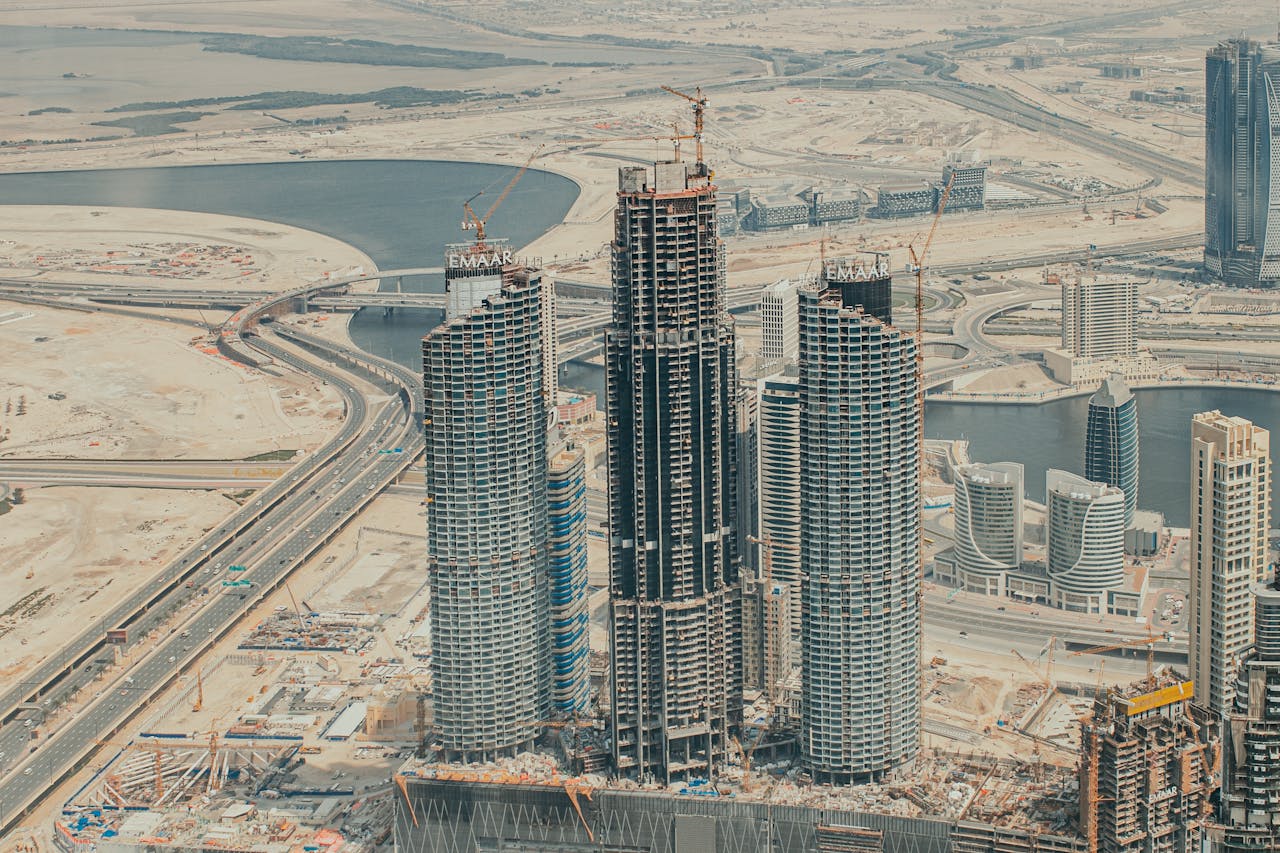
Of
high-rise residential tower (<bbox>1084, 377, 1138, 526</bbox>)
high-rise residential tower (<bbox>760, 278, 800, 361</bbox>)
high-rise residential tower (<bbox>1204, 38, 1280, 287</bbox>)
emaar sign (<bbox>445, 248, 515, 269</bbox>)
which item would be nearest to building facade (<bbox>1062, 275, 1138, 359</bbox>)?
Result: high-rise residential tower (<bbox>760, 278, 800, 361</bbox>)

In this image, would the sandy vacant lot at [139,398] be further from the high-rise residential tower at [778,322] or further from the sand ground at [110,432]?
the high-rise residential tower at [778,322]

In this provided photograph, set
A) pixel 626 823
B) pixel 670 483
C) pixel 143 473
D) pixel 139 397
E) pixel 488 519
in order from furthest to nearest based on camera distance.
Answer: pixel 139 397
pixel 143 473
pixel 488 519
pixel 670 483
pixel 626 823

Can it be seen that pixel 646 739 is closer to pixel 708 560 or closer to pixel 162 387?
pixel 708 560

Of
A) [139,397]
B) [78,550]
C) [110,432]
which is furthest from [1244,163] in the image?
[78,550]

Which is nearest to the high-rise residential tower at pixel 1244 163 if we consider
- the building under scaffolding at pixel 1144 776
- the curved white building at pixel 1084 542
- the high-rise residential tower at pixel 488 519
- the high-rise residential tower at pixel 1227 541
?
the curved white building at pixel 1084 542

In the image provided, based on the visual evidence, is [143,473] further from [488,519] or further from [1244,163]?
[1244,163]

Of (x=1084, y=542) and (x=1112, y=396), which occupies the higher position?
(x=1112, y=396)

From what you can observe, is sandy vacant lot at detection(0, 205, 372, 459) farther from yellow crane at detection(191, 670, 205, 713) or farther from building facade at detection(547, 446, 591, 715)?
building facade at detection(547, 446, 591, 715)
